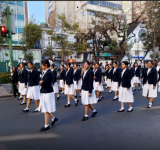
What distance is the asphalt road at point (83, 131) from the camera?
362cm

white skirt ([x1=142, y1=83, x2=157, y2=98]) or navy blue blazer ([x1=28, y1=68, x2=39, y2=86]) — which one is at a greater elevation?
A: navy blue blazer ([x1=28, y1=68, x2=39, y2=86])

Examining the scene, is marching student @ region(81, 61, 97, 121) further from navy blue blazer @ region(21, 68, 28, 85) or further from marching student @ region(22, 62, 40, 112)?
navy blue blazer @ region(21, 68, 28, 85)

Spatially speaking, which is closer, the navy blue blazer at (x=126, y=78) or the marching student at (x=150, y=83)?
the navy blue blazer at (x=126, y=78)

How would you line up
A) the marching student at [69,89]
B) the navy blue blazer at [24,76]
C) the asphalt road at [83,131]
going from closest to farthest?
the asphalt road at [83,131] → the marching student at [69,89] → the navy blue blazer at [24,76]

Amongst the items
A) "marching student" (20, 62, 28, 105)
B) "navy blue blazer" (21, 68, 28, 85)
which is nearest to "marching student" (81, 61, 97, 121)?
"marching student" (20, 62, 28, 105)

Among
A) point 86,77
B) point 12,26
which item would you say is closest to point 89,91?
point 86,77

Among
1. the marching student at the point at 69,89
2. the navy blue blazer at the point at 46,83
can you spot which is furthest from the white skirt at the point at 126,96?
the navy blue blazer at the point at 46,83

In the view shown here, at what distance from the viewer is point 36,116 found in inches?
223

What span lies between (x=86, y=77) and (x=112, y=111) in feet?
6.17

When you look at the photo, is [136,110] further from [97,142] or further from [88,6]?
[88,6]

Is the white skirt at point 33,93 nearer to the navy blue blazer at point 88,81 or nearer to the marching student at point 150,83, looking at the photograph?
the navy blue blazer at point 88,81

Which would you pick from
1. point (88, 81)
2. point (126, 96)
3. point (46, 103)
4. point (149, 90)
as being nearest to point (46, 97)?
point (46, 103)

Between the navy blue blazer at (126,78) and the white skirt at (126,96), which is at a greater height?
the navy blue blazer at (126,78)

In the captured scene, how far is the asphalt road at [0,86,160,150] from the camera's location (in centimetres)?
362
